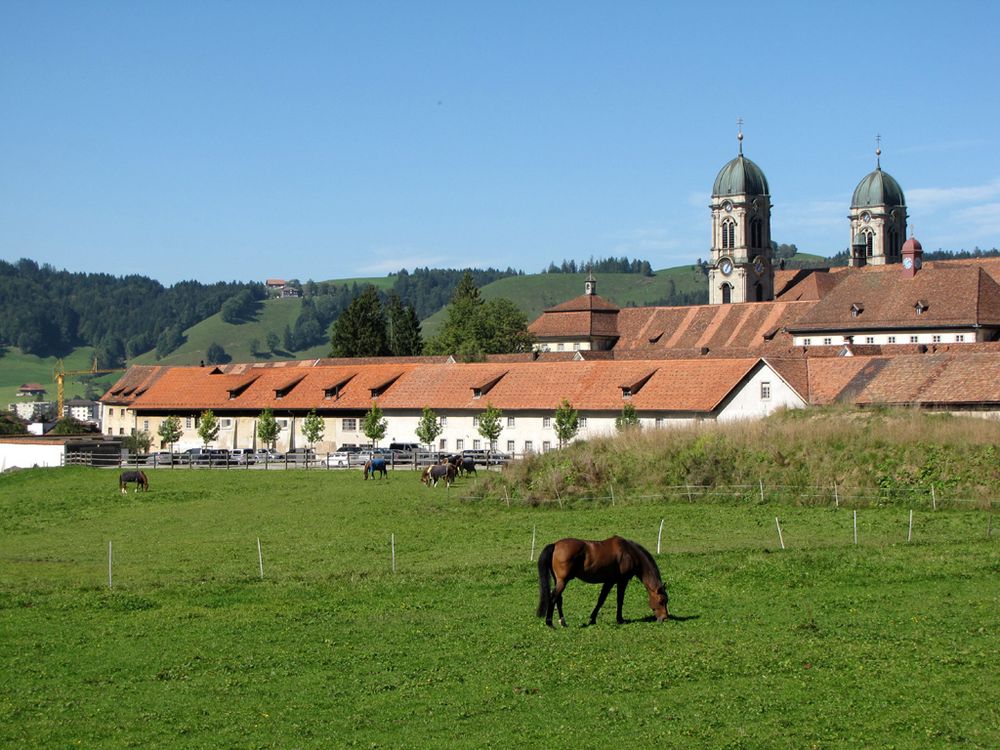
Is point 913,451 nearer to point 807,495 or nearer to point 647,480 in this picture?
point 807,495

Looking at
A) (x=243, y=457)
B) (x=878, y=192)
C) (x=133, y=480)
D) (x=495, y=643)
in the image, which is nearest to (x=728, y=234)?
(x=878, y=192)

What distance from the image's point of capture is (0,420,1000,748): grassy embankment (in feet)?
55.8

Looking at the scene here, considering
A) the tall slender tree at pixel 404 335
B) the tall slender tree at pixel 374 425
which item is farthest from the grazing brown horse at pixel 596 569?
the tall slender tree at pixel 404 335

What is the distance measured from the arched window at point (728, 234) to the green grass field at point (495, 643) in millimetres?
124938

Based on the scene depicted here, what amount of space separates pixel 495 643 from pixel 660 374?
178ft

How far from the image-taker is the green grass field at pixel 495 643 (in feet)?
55.8

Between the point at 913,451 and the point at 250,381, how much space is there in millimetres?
54928

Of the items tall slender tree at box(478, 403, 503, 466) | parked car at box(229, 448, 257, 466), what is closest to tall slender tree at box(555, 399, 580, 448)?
tall slender tree at box(478, 403, 503, 466)

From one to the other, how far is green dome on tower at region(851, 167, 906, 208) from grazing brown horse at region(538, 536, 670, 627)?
164126 millimetres

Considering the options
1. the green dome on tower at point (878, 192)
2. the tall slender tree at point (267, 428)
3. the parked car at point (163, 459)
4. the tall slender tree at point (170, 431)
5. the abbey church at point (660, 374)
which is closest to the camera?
the abbey church at point (660, 374)

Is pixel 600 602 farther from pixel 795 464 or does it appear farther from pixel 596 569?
pixel 795 464

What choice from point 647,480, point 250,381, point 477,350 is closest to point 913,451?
point 647,480

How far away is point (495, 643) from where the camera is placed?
71.3 feet

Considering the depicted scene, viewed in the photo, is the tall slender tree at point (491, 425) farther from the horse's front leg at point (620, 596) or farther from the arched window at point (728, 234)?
A: the arched window at point (728, 234)
